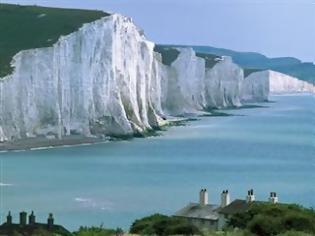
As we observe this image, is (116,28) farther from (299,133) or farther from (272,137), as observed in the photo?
(299,133)

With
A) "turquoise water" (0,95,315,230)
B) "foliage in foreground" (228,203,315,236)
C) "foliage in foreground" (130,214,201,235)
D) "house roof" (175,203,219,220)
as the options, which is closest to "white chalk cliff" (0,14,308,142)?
"turquoise water" (0,95,315,230)

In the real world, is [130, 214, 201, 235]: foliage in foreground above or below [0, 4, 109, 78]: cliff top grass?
below

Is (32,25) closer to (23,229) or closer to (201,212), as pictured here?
(23,229)

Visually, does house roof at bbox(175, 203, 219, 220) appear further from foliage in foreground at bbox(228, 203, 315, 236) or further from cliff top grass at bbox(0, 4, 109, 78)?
cliff top grass at bbox(0, 4, 109, 78)

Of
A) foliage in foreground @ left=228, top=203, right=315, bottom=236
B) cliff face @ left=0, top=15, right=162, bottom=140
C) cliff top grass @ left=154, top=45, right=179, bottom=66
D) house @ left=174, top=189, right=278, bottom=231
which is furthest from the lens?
cliff top grass @ left=154, top=45, right=179, bottom=66

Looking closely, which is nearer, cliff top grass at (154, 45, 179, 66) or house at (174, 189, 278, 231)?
house at (174, 189, 278, 231)

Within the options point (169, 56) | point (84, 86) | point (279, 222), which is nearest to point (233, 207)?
point (279, 222)
